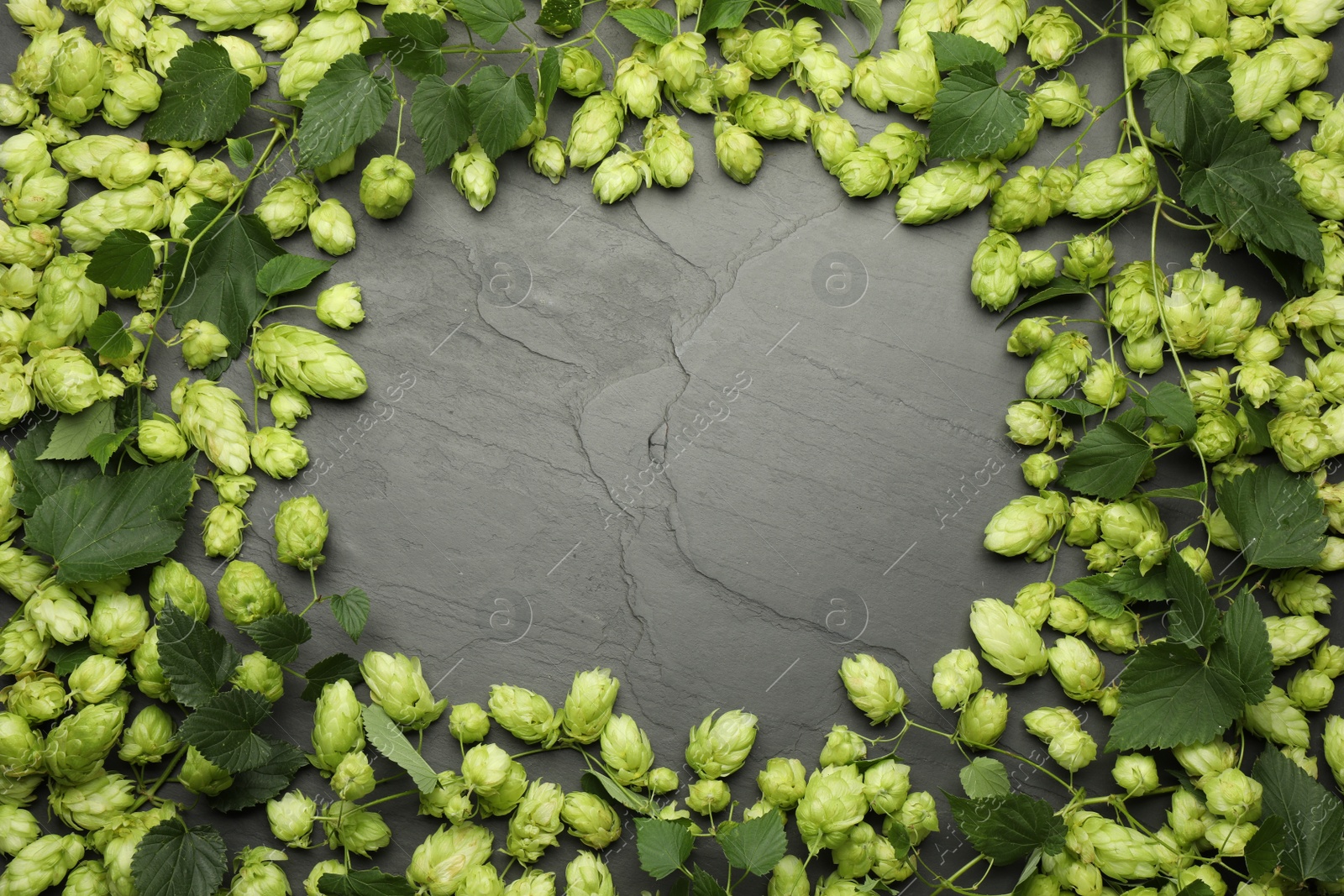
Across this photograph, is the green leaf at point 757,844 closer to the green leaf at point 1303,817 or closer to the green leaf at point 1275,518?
the green leaf at point 1303,817

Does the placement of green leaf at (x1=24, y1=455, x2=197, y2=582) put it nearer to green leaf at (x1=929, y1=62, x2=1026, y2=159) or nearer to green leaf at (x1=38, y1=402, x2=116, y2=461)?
green leaf at (x1=38, y1=402, x2=116, y2=461)

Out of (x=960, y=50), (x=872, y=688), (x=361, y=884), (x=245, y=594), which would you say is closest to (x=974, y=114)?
(x=960, y=50)

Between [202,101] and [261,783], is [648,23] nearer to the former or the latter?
[202,101]

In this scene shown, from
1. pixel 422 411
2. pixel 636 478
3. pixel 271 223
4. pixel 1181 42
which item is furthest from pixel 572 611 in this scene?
pixel 1181 42

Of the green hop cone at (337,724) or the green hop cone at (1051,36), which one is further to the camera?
the green hop cone at (1051,36)

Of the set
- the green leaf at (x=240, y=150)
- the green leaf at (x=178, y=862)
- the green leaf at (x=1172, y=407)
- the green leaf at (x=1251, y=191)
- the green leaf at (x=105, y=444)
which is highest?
the green leaf at (x=1251, y=191)

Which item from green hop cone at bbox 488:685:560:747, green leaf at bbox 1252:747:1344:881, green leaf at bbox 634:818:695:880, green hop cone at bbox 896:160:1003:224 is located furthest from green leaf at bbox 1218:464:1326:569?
green hop cone at bbox 488:685:560:747

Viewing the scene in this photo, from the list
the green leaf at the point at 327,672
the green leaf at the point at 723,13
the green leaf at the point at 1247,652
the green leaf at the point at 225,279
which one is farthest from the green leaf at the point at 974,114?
the green leaf at the point at 327,672
